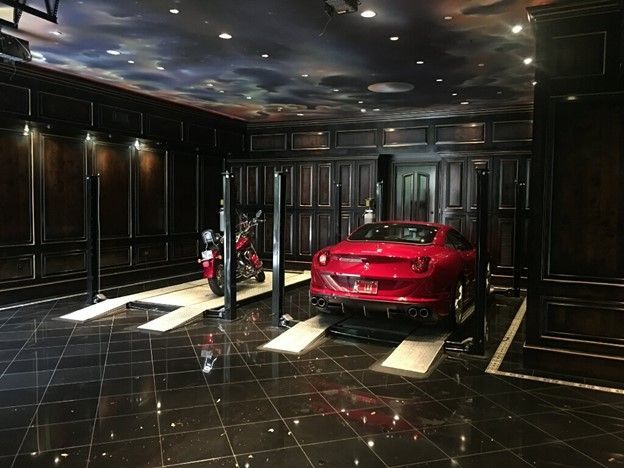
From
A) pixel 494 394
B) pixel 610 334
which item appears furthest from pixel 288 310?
pixel 610 334

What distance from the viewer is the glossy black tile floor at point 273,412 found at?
2730 mm

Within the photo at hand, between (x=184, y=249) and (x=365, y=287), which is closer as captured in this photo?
(x=365, y=287)

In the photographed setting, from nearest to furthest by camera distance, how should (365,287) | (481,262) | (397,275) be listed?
(481,262) < (397,275) < (365,287)

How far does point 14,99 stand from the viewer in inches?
256

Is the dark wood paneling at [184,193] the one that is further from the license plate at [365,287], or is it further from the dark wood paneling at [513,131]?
the dark wood paneling at [513,131]

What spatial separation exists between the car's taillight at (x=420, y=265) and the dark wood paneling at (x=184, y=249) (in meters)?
5.95

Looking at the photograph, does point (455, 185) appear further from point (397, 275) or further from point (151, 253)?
point (151, 253)

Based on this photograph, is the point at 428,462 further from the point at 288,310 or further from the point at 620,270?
the point at 288,310

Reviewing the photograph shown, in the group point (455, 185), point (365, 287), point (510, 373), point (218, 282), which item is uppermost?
point (455, 185)

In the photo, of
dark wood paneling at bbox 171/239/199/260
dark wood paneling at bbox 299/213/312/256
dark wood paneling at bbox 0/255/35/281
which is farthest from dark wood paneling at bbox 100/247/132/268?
dark wood paneling at bbox 299/213/312/256

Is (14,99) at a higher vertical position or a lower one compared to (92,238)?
higher

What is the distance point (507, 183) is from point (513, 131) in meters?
0.94

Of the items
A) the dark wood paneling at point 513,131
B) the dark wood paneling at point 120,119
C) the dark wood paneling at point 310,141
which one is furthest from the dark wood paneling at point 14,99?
the dark wood paneling at point 513,131

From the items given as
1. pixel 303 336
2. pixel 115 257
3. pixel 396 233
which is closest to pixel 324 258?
pixel 303 336
